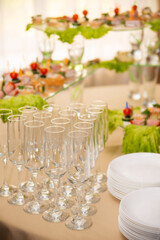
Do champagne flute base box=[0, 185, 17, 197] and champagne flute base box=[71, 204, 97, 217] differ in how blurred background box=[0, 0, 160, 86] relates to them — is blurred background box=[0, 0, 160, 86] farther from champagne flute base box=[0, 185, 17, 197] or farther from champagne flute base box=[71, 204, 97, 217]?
champagne flute base box=[71, 204, 97, 217]

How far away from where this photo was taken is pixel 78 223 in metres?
1.35

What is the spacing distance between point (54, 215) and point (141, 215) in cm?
31

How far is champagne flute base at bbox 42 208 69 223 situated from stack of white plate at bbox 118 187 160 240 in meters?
0.21

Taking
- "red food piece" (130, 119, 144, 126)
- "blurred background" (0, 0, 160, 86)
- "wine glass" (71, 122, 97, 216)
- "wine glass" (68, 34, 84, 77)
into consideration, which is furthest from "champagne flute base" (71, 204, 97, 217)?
"blurred background" (0, 0, 160, 86)

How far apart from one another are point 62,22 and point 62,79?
55 cm

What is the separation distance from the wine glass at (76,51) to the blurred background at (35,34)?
7.57ft

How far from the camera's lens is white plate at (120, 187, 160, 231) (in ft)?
3.97

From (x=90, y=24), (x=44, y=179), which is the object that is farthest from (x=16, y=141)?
(x=90, y=24)

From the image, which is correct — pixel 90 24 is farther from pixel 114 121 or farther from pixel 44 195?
pixel 44 195

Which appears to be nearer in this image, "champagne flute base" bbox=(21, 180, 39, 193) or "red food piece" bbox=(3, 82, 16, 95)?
"champagne flute base" bbox=(21, 180, 39, 193)

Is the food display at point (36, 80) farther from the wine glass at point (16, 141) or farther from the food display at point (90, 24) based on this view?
the wine glass at point (16, 141)

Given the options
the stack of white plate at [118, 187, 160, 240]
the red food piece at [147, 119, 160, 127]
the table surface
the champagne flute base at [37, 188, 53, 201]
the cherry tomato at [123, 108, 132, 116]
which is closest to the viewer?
the stack of white plate at [118, 187, 160, 240]

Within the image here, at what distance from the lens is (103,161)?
191 cm

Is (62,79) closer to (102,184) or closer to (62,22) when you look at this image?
(62,22)
